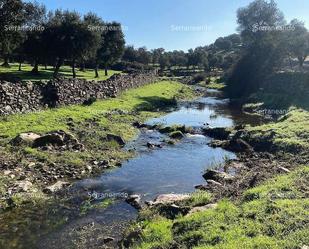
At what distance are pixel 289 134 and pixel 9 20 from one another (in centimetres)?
4195

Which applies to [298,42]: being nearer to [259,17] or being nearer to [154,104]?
[259,17]

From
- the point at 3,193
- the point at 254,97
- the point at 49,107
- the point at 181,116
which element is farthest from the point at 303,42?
the point at 3,193

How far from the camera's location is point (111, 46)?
11119 centimetres

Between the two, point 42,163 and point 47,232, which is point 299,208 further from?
point 42,163

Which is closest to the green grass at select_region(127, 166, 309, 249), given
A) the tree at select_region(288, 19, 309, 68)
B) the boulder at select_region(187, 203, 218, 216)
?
the boulder at select_region(187, 203, 218, 216)

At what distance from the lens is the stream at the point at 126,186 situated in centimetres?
1958

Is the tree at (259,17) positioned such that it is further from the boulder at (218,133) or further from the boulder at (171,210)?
the boulder at (171,210)

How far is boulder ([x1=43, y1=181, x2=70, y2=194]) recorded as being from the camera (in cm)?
2577

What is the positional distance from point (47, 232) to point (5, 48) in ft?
A: 158

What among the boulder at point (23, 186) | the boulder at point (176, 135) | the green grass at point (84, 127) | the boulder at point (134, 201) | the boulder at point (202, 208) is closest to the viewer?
the boulder at point (202, 208)

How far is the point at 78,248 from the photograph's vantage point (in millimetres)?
18469

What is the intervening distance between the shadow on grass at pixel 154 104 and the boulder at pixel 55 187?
36687 millimetres

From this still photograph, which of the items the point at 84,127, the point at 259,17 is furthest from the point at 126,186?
the point at 259,17

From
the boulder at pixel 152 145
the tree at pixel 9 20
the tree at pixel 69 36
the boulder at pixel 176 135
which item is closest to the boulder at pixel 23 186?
the boulder at pixel 152 145
